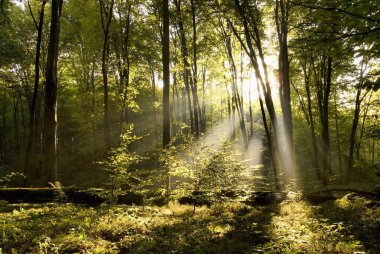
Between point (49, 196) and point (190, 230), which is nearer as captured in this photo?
point (190, 230)

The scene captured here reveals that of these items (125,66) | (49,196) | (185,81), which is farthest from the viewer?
(185,81)

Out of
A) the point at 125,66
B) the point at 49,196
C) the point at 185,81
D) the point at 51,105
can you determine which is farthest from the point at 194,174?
the point at 185,81

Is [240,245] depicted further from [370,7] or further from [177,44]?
[177,44]

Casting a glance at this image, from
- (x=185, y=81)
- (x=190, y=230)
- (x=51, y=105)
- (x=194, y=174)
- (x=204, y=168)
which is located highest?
(x=185, y=81)

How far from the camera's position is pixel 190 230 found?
20.9 feet

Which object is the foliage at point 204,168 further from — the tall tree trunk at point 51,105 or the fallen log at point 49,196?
the tall tree trunk at point 51,105

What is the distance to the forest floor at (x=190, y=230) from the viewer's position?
4.84 meters

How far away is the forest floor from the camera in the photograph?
484 cm

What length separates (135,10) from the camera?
22.6 m

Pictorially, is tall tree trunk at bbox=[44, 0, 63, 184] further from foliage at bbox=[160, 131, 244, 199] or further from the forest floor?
foliage at bbox=[160, 131, 244, 199]

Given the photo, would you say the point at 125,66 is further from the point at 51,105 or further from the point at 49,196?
the point at 49,196

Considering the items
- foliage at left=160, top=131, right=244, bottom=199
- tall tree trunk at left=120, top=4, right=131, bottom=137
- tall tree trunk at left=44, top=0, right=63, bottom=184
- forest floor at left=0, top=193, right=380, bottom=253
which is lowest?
forest floor at left=0, top=193, right=380, bottom=253

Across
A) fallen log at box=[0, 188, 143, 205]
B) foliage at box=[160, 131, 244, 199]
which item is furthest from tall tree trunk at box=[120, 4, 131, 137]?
foliage at box=[160, 131, 244, 199]

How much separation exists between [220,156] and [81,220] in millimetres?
4449
